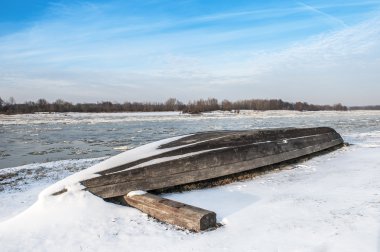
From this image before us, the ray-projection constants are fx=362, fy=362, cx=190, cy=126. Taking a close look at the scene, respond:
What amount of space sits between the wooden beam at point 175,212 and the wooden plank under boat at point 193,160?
0.38 meters

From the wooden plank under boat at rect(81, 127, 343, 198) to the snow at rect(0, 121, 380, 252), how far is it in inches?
11.0

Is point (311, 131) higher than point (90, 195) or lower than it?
higher

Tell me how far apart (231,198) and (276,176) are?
5.23 feet

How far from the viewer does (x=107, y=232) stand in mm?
4039

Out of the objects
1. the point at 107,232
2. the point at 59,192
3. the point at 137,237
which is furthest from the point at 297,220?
the point at 59,192

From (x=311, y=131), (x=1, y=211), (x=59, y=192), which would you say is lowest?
(x=1, y=211)

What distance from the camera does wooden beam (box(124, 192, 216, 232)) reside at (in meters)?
3.96

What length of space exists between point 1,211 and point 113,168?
1.69 m

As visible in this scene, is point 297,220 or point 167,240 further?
point 297,220

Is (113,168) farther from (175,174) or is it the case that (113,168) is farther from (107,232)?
(107,232)

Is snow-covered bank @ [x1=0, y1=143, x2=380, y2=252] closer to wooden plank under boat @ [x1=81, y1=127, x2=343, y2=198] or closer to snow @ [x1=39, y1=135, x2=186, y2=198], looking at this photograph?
snow @ [x1=39, y1=135, x2=186, y2=198]

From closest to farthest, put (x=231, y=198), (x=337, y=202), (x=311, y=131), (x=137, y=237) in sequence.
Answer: (x=137, y=237)
(x=337, y=202)
(x=231, y=198)
(x=311, y=131)

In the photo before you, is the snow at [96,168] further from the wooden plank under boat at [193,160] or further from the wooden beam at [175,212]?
the wooden beam at [175,212]

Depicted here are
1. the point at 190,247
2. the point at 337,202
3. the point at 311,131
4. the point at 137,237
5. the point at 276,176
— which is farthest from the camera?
the point at 311,131
